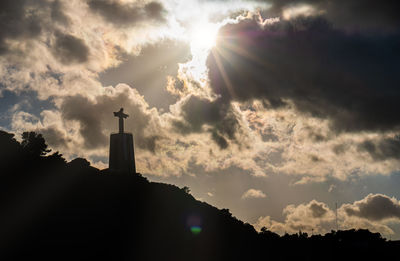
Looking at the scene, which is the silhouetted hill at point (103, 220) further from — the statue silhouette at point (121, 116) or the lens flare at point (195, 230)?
the statue silhouette at point (121, 116)

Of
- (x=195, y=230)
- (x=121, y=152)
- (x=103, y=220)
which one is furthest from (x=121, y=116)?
(x=195, y=230)

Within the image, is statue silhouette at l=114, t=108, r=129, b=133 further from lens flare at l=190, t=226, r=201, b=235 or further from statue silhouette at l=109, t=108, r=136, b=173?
lens flare at l=190, t=226, r=201, b=235

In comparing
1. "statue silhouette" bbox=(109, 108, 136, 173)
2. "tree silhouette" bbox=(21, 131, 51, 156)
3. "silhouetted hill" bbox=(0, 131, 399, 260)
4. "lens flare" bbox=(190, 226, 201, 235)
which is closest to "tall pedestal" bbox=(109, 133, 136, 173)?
"statue silhouette" bbox=(109, 108, 136, 173)

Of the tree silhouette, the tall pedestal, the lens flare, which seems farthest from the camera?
the tree silhouette

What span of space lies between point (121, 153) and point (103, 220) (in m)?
12.5

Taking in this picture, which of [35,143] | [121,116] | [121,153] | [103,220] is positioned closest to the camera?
[103,220]

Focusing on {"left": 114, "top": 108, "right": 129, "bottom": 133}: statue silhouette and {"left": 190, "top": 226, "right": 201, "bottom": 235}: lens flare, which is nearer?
{"left": 190, "top": 226, "right": 201, "bottom": 235}: lens flare

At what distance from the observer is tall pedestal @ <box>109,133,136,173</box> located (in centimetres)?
5388

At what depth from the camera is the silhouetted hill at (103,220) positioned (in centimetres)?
3844

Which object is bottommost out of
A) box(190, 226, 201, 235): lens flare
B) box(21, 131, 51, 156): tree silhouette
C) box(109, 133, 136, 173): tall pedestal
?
box(190, 226, 201, 235): lens flare

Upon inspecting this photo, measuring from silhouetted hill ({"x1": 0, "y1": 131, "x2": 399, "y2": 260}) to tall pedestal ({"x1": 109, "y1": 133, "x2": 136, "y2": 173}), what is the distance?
51.4 inches

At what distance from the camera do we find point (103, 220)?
44.6 meters

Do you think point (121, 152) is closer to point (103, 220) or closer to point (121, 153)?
point (121, 153)

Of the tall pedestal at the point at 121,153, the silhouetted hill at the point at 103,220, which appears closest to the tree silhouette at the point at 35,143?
the silhouetted hill at the point at 103,220
